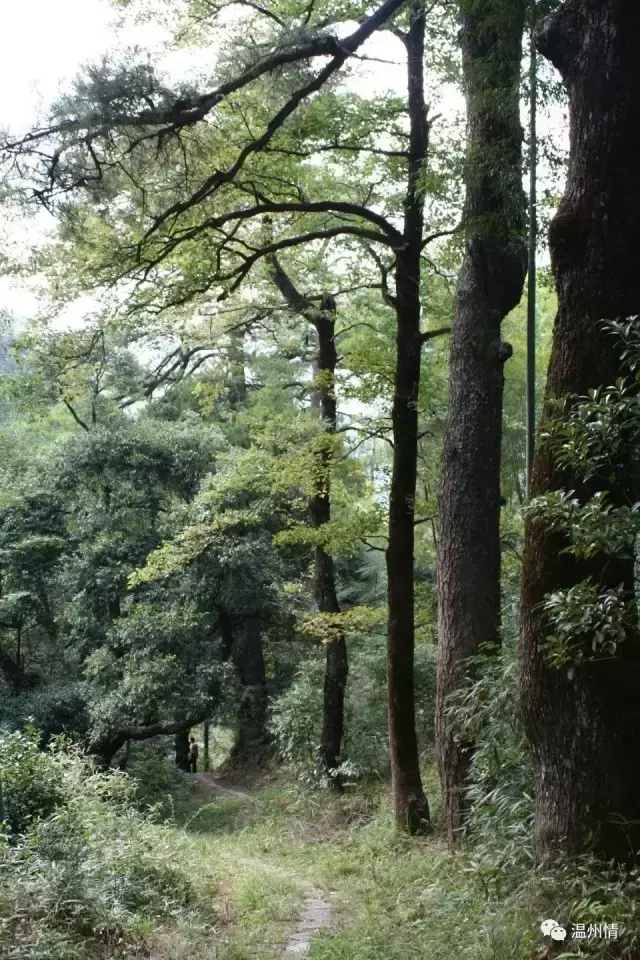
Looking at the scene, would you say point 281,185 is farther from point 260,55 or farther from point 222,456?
point 222,456

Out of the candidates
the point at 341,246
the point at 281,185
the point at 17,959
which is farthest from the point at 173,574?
the point at 17,959

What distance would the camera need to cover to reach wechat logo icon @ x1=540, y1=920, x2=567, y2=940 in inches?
140

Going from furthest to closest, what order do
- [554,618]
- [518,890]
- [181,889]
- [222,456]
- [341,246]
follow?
[222,456], [341,246], [181,889], [518,890], [554,618]

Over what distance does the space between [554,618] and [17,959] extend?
9.43 ft

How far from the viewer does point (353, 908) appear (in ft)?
19.4

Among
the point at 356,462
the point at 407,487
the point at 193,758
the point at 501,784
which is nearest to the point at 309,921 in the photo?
the point at 501,784

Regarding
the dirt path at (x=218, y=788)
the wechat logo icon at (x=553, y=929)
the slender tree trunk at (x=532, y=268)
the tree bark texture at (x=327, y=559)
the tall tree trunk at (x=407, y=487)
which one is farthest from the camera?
the dirt path at (x=218, y=788)

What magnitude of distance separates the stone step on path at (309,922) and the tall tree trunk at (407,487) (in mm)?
1580

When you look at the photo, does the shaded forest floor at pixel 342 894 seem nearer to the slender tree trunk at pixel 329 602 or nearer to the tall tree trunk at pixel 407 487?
the tall tree trunk at pixel 407 487

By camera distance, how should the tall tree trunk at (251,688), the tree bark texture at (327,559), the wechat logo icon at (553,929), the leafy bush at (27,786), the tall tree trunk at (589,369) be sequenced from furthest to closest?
the tall tree trunk at (251,688) < the tree bark texture at (327,559) < the leafy bush at (27,786) < the tall tree trunk at (589,369) < the wechat logo icon at (553,929)

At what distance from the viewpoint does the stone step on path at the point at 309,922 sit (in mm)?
5035

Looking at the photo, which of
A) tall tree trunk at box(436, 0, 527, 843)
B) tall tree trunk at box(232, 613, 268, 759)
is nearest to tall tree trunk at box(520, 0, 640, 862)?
tall tree trunk at box(436, 0, 527, 843)

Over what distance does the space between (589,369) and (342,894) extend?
4546 millimetres

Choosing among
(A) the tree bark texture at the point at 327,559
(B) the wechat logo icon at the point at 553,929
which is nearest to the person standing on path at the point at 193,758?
(A) the tree bark texture at the point at 327,559
